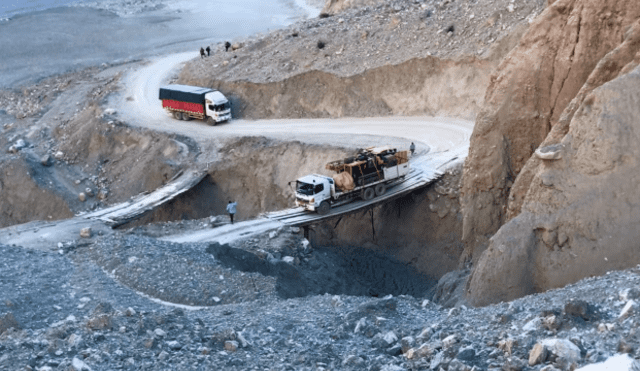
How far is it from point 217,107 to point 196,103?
151 centimetres

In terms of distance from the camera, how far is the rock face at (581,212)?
17.7 metres

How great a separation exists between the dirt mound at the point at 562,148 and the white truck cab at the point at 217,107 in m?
20.4

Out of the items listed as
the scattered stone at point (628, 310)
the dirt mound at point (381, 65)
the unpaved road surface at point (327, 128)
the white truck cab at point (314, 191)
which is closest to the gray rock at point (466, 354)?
the scattered stone at point (628, 310)

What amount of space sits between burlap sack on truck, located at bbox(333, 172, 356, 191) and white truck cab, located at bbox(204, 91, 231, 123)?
14.1 meters

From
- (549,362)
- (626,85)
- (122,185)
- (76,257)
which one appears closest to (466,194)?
(626,85)

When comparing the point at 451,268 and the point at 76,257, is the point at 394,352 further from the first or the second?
the point at 451,268

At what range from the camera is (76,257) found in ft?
85.9

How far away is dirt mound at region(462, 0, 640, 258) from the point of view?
22.2 metres

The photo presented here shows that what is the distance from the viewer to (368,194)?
31.7 metres

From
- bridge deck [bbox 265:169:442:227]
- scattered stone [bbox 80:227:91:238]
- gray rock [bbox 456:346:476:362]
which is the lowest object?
scattered stone [bbox 80:227:91:238]

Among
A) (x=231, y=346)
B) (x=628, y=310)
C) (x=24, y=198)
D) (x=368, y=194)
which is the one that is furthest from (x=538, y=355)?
(x=24, y=198)

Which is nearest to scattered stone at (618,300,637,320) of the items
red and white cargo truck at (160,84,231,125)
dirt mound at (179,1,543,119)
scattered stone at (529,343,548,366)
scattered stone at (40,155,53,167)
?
scattered stone at (529,343,548,366)

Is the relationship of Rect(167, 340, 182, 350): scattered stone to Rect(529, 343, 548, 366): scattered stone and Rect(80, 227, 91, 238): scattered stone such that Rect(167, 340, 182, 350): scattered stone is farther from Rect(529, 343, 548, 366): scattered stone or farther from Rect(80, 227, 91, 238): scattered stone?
Rect(80, 227, 91, 238): scattered stone

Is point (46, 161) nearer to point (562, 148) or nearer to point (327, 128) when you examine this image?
point (327, 128)
